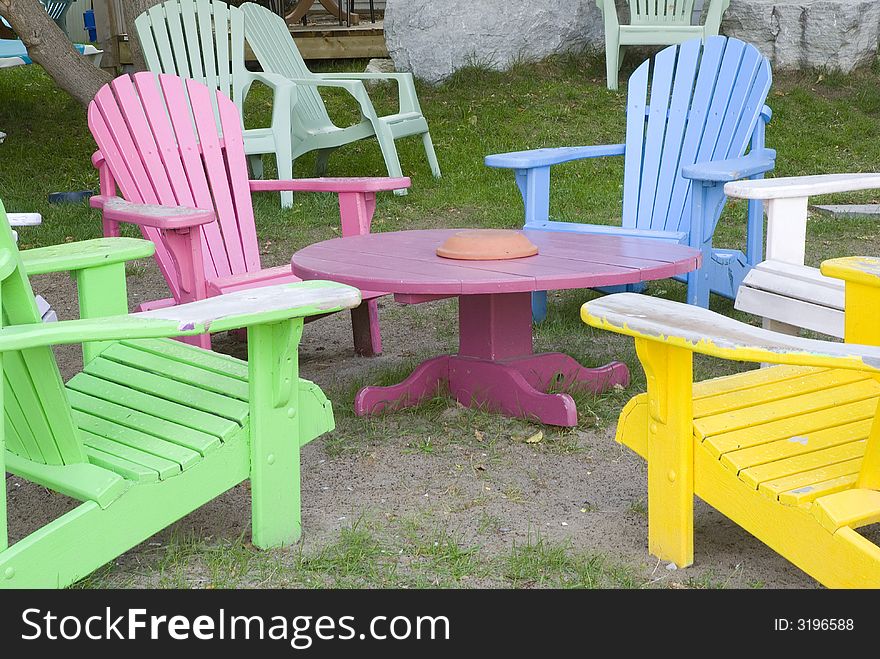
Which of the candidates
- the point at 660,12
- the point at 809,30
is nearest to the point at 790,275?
the point at 660,12

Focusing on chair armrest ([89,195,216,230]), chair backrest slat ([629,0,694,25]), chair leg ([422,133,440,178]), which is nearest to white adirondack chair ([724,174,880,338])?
chair armrest ([89,195,216,230])

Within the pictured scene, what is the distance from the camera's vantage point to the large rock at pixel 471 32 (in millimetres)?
8016

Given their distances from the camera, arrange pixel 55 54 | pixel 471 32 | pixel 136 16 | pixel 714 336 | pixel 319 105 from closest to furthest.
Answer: pixel 714 336
pixel 55 54
pixel 136 16
pixel 319 105
pixel 471 32

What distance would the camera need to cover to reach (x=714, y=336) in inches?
66.5

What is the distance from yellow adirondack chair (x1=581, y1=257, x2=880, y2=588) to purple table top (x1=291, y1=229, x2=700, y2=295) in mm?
481

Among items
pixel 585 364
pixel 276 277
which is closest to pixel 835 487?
pixel 585 364

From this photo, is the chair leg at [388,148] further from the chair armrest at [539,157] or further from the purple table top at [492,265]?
the purple table top at [492,265]

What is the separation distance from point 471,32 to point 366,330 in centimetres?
493

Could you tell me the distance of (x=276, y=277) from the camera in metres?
3.28

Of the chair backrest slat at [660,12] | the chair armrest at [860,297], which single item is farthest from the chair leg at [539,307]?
the chair backrest slat at [660,12]

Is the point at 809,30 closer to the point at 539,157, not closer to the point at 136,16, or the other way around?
the point at 136,16

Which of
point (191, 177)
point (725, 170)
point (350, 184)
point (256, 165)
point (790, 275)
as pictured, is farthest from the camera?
point (256, 165)

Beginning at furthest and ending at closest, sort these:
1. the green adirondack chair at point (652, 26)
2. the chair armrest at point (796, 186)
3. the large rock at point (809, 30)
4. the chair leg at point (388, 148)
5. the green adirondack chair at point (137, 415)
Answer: the large rock at point (809, 30) < the green adirondack chair at point (652, 26) < the chair leg at point (388, 148) < the chair armrest at point (796, 186) < the green adirondack chair at point (137, 415)

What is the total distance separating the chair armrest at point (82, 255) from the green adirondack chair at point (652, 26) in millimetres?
5836
